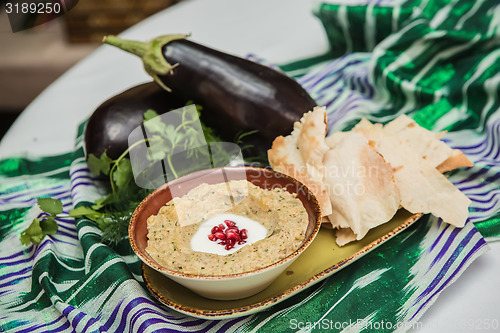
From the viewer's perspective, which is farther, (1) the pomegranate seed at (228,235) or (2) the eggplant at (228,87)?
(2) the eggplant at (228,87)

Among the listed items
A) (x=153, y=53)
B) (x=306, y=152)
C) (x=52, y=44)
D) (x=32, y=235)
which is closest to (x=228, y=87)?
(x=153, y=53)

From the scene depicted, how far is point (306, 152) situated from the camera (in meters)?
1.33

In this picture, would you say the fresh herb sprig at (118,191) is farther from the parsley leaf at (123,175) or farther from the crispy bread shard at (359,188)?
the crispy bread shard at (359,188)

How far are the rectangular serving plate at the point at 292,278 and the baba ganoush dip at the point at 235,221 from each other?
8cm

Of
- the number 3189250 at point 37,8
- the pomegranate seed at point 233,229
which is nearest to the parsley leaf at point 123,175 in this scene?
the pomegranate seed at point 233,229

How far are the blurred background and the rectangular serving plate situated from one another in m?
2.63

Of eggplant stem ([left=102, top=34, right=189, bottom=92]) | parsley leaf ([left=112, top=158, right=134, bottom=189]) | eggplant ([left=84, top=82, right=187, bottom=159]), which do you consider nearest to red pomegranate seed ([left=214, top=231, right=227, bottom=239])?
parsley leaf ([left=112, top=158, right=134, bottom=189])

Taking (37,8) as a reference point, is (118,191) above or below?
below

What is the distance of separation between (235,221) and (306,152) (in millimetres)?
281

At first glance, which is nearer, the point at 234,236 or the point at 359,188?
the point at 234,236

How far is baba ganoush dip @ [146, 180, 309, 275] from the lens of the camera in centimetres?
103

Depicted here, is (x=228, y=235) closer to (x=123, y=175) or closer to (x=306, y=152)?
(x=306, y=152)

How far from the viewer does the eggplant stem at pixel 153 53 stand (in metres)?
1.68

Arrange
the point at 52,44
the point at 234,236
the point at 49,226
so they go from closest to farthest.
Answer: the point at 234,236 → the point at 49,226 → the point at 52,44
